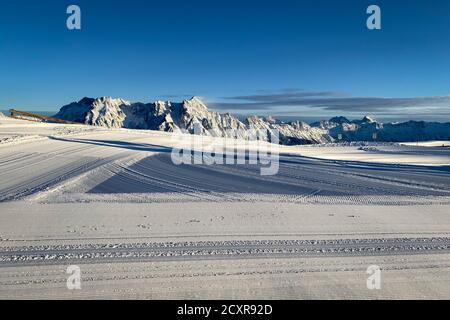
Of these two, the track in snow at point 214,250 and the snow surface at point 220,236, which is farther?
the track in snow at point 214,250

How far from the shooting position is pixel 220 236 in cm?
718

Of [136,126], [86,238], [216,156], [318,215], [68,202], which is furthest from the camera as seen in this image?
[136,126]

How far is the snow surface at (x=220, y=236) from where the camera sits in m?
5.22

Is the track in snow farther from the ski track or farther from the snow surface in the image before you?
the ski track

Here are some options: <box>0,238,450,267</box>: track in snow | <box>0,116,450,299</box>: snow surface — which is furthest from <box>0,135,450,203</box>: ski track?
<box>0,238,450,267</box>: track in snow

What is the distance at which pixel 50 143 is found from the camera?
24156mm

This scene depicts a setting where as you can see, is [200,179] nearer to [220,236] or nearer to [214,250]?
[220,236]

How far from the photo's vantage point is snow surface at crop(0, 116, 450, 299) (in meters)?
5.22

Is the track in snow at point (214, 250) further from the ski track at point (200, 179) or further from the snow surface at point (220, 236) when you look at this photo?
the ski track at point (200, 179)

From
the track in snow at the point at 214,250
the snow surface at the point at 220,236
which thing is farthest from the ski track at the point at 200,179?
the track in snow at the point at 214,250
